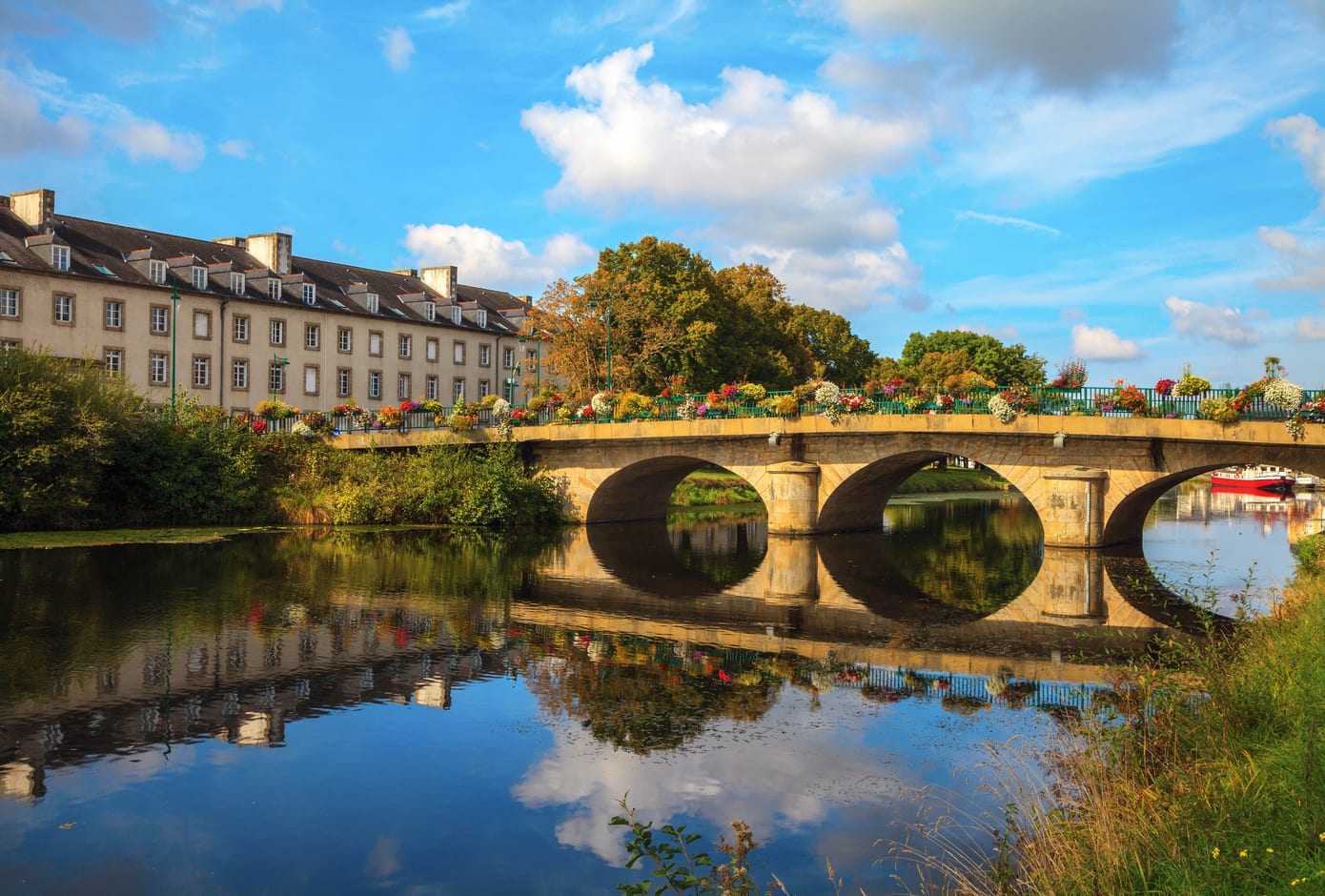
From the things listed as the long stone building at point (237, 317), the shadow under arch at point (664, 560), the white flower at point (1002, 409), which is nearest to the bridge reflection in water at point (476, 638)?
the shadow under arch at point (664, 560)

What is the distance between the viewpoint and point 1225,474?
76000mm

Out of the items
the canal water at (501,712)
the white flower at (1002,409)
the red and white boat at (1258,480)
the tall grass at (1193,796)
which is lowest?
the canal water at (501,712)

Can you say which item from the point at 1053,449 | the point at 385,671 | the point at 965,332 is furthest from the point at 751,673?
the point at 965,332

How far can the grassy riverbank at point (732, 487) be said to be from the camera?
52938mm

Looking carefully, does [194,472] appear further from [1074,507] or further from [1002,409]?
[1074,507]

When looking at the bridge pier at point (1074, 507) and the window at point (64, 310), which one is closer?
the bridge pier at point (1074, 507)

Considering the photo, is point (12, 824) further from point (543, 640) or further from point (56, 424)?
point (56, 424)

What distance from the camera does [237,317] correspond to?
189 ft

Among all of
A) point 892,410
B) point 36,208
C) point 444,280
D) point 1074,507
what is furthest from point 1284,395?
point 444,280

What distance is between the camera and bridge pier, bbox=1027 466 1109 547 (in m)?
28.6

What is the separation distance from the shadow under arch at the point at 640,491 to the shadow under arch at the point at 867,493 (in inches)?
188

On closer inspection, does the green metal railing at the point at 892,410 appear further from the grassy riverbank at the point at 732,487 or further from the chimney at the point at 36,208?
the chimney at the point at 36,208

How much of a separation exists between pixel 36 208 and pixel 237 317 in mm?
10315

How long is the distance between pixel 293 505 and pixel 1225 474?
64285 millimetres
